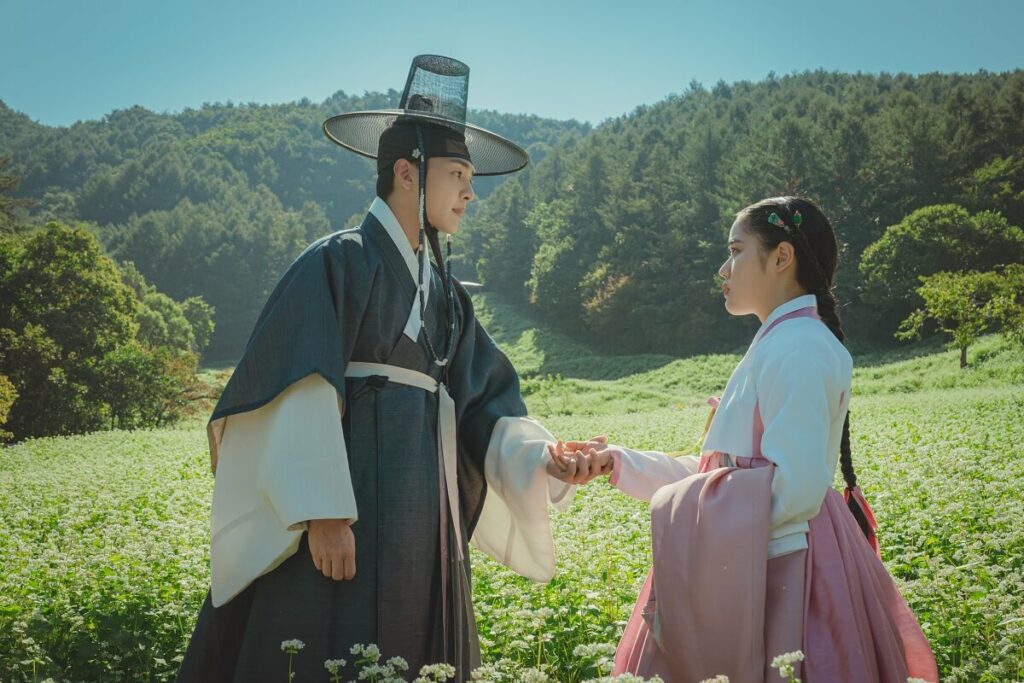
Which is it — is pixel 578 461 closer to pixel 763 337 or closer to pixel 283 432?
pixel 763 337

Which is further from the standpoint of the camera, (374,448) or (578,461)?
(578,461)

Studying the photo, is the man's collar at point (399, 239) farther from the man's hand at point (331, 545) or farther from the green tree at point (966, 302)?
the green tree at point (966, 302)

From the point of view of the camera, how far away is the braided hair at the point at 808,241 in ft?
6.41

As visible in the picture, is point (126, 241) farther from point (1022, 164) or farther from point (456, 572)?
point (456, 572)

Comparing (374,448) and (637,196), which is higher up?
(637,196)

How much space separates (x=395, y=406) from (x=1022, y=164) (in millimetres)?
12289

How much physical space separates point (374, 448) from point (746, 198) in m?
28.7

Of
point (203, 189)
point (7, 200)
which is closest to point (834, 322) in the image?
point (7, 200)

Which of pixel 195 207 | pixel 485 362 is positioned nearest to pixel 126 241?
pixel 195 207

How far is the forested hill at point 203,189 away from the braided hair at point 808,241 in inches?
369

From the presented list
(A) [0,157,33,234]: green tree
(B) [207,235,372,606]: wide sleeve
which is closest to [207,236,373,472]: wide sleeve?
(B) [207,235,372,606]: wide sleeve

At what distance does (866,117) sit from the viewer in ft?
88.3

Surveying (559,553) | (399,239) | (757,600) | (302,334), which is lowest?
(559,553)

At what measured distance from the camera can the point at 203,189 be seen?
1580 inches
